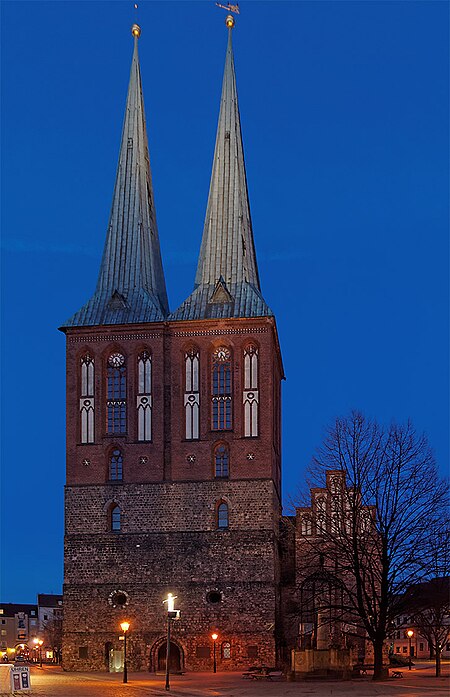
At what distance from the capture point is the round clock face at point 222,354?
64375mm

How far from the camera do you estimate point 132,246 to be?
68312 millimetres

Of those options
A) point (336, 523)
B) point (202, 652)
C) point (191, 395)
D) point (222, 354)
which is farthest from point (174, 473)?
point (336, 523)

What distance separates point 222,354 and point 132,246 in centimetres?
872

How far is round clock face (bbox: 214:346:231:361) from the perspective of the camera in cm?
6438

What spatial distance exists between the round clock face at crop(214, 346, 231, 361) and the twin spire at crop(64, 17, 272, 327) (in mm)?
1833

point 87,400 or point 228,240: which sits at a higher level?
point 228,240

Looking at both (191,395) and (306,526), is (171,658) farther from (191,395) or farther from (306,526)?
(191,395)

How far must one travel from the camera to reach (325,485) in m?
56.1

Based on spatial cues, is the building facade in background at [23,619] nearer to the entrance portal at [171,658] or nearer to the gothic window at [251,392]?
the entrance portal at [171,658]

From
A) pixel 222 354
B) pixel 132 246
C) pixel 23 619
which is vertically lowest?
pixel 23 619

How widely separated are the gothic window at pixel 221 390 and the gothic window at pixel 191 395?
0.85 m

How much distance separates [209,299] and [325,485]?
561 inches

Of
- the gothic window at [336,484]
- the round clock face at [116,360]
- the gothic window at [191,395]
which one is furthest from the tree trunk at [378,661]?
the round clock face at [116,360]

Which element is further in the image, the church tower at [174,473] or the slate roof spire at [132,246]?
the slate roof spire at [132,246]
